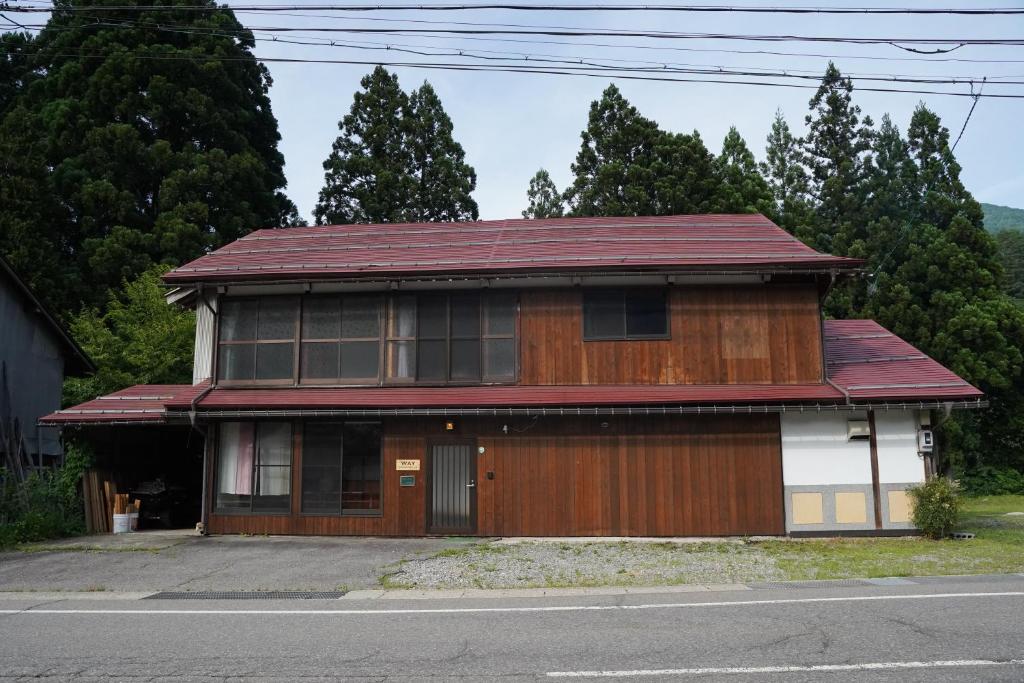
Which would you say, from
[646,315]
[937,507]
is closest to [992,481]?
[937,507]

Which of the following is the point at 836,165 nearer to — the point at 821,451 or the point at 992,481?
the point at 992,481

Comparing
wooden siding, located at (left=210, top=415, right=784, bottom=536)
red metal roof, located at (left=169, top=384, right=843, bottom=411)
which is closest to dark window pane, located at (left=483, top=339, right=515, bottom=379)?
red metal roof, located at (left=169, top=384, right=843, bottom=411)

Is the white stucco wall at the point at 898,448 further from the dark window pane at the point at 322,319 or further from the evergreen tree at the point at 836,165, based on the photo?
the evergreen tree at the point at 836,165

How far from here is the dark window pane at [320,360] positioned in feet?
52.8

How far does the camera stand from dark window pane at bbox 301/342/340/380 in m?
16.1

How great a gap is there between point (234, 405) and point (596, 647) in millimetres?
10958

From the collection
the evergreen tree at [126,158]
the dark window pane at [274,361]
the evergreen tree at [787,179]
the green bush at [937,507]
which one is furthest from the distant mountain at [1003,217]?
the dark window pane at [274,361]

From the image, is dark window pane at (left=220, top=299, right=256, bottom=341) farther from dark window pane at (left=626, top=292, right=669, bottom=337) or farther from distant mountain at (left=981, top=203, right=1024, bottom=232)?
distant mountain at (left=981, top=203, right=1024, bottom=232)

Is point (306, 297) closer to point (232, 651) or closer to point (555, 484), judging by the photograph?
point (555, 484)

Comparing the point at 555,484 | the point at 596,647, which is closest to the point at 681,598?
the point at 596,647

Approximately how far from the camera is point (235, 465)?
1574 centimetres

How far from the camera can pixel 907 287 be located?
3056 cm

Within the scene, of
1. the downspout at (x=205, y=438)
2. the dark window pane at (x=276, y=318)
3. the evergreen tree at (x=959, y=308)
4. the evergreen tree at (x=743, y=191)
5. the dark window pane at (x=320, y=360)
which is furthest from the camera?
the evergreen tree at (x=743, y=191)

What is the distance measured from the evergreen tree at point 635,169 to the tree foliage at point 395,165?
7.32 m
